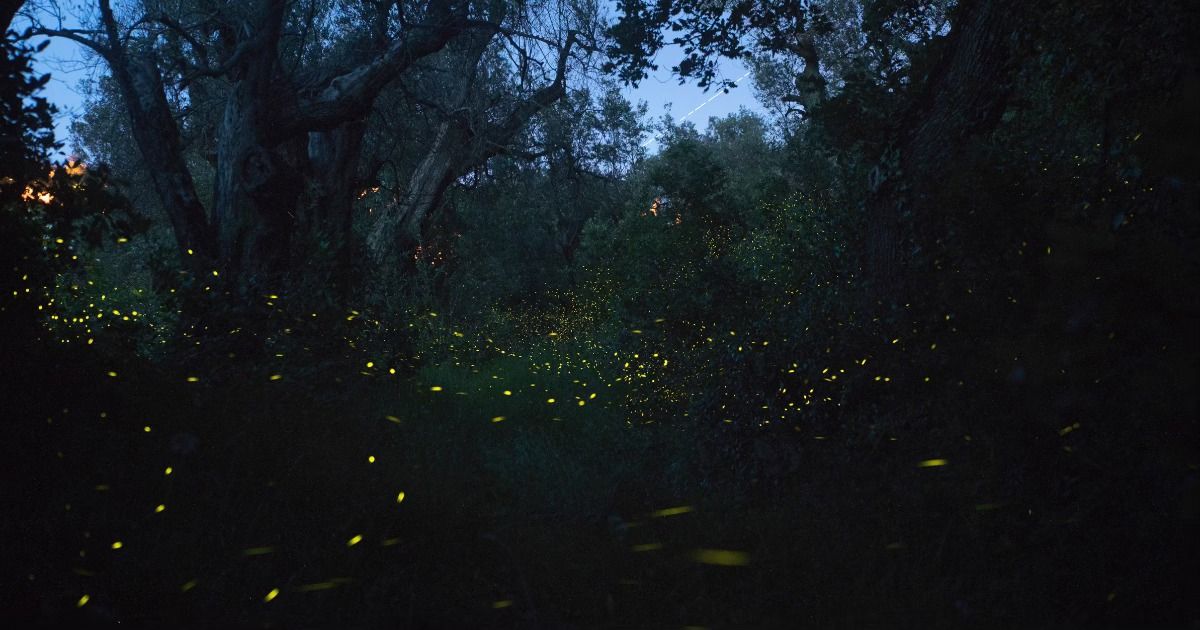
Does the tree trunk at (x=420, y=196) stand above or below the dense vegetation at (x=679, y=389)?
above

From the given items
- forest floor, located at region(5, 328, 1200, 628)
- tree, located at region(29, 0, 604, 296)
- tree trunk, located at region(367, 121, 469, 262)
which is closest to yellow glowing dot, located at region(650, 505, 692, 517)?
forest floor, located at region(5, 328, 1200, 628)

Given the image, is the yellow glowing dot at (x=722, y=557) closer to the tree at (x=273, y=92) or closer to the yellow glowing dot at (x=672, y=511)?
the yellow glowing dot at (x=672, y=511)

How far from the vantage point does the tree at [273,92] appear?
28.0ft

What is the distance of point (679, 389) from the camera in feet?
27.1

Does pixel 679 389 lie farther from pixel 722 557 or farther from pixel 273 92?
pixel 273 92

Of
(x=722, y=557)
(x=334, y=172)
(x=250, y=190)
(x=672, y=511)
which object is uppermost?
(x=334, y=172)

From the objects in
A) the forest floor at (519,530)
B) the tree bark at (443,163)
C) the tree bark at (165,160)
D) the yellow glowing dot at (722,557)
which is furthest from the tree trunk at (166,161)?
the yellow glowing dot at (722,557)

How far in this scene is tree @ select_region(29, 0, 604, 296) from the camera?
28.0 feet

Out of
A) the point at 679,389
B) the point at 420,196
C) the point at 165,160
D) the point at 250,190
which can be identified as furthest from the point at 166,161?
the point at 420,196

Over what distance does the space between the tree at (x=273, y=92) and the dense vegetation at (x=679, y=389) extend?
0.20ft

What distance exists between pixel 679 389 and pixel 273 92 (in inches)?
230

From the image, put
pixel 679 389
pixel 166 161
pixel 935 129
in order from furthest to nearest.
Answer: pixel 166 161
pixel 679 389
pixel 935 129

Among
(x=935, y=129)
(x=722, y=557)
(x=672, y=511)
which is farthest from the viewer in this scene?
(x=935, y=129)

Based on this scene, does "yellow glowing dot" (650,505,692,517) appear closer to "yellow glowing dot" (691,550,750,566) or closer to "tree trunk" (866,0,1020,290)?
"yellow glowing dot" (691,550,750,566)
